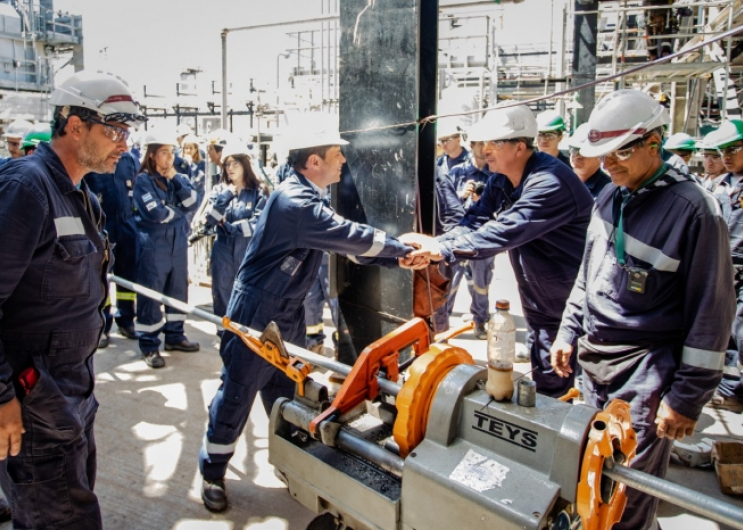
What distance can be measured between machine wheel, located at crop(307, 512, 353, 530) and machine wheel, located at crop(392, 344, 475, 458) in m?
0.64

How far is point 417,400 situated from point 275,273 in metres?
1.54

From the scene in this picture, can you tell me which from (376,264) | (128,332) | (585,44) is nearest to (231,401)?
(376,264)

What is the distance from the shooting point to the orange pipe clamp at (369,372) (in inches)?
73.0

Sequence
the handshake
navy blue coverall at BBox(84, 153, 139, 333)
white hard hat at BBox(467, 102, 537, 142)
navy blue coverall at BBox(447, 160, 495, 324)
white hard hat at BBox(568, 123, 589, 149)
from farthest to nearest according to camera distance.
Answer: navy blue coverall at BBox(447, 160, 495, 324) → navy blue coverall at BBox(84, 153, 139, 333) → white hard hat at BBox(467, 102, 537, 142) → white hard hat at BBox(568, 123, 589, 149) → the handshake

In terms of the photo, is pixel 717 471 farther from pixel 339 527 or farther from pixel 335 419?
pixel 335 419

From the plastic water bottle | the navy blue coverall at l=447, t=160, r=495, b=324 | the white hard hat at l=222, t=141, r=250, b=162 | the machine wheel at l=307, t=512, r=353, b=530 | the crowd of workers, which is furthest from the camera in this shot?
the navy blue coverall at l=447, t=160, r=495, b=324

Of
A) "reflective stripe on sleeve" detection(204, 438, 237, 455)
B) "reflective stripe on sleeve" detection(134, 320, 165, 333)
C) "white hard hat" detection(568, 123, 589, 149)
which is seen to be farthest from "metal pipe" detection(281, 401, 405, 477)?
"reflective stripe on sleeve" detection(134, 320, 165, 333)

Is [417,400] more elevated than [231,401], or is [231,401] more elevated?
[417,400]

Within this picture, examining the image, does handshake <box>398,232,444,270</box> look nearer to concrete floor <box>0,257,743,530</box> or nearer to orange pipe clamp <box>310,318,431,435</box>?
orange pipe clamp <box>310,318,431,435</box>

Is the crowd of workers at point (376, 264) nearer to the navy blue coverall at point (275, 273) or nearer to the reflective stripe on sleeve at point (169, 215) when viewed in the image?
the navy blue coverall at point (275, 273)

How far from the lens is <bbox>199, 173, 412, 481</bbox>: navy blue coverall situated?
9.47 ft

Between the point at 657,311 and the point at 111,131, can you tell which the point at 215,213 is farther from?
the point at 657,311

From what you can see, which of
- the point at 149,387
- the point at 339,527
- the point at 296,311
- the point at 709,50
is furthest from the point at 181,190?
the point at 709,50

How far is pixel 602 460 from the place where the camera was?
140cm
